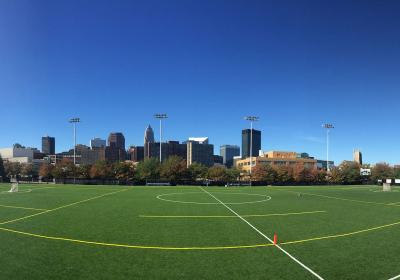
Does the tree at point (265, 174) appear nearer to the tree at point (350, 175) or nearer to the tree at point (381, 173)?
the tree at point (350, 175)

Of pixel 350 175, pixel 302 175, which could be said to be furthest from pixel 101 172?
pixel 350 175

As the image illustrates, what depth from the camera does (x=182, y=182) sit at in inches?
3937

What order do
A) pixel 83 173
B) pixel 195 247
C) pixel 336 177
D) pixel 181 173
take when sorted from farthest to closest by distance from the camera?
pixel 336 177
pixel 83 173
pixel 181 173
pixel 195 247

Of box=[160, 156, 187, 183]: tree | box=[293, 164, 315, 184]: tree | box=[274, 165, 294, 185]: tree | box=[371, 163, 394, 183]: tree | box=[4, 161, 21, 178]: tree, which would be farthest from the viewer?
box=[4, 161, 21, 178]: tree

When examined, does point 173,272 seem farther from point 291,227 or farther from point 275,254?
point 291,227

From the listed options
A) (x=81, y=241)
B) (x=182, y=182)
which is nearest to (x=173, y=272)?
(x=81, y=241)

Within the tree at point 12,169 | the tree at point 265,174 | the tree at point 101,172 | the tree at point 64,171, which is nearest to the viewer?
the tree at point 101,172

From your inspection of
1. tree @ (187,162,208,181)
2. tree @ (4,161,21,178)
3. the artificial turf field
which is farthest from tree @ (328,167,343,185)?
tree @ (4,161,21,178)

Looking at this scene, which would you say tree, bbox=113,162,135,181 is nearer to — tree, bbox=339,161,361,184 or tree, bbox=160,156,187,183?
tree, bbox=160,156,187,183

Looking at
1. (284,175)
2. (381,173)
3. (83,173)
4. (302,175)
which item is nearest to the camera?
(83,173)

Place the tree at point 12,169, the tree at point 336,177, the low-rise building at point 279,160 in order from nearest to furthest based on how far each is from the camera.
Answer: the tree at point 336,177 < the tree at point 12,169 < the low-rise building at point 279,160

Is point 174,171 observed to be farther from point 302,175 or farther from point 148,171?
point 302,175

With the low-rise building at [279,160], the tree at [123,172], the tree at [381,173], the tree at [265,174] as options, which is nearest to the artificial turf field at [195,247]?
the tree at [123,172]

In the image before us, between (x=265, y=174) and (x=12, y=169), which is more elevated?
(x=12, y=169)
